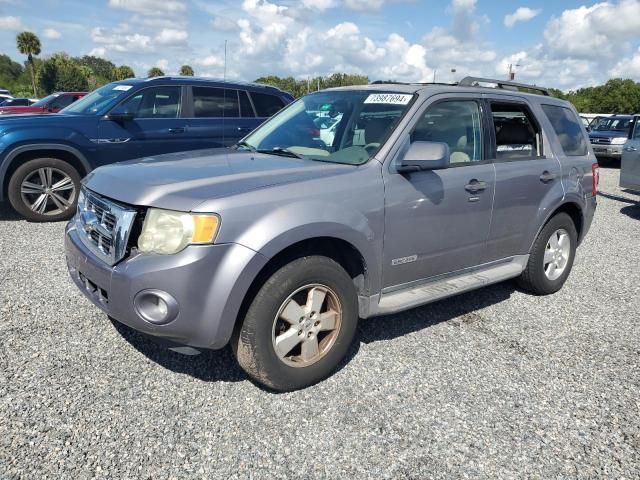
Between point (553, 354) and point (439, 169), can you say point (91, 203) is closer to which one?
point (439, 169)

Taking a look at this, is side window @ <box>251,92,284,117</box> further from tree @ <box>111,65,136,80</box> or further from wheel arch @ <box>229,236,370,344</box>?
tree @ <box>111,65,136,80</box>

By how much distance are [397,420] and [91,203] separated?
7.22 ft

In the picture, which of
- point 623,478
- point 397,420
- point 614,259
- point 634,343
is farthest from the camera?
point 614,259

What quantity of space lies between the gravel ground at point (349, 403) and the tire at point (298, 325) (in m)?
0.17

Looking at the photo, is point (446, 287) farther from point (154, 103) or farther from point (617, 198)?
point (617, 198)

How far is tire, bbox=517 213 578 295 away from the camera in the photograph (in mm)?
4426

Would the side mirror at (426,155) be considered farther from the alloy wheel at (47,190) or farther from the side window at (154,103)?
the alloy wheel at (47,190)

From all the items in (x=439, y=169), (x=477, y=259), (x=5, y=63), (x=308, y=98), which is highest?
(x=5, y=63)

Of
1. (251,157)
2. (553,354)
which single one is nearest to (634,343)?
(553,354)

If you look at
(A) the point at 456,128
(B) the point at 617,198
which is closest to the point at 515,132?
(A) the point at 456,128

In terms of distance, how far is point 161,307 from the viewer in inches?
98.3

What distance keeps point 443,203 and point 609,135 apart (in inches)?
630

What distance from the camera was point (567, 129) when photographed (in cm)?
468

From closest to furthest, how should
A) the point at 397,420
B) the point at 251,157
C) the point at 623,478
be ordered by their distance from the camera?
the point at 623,478 → the point at 397,420 → the point at 251,157
